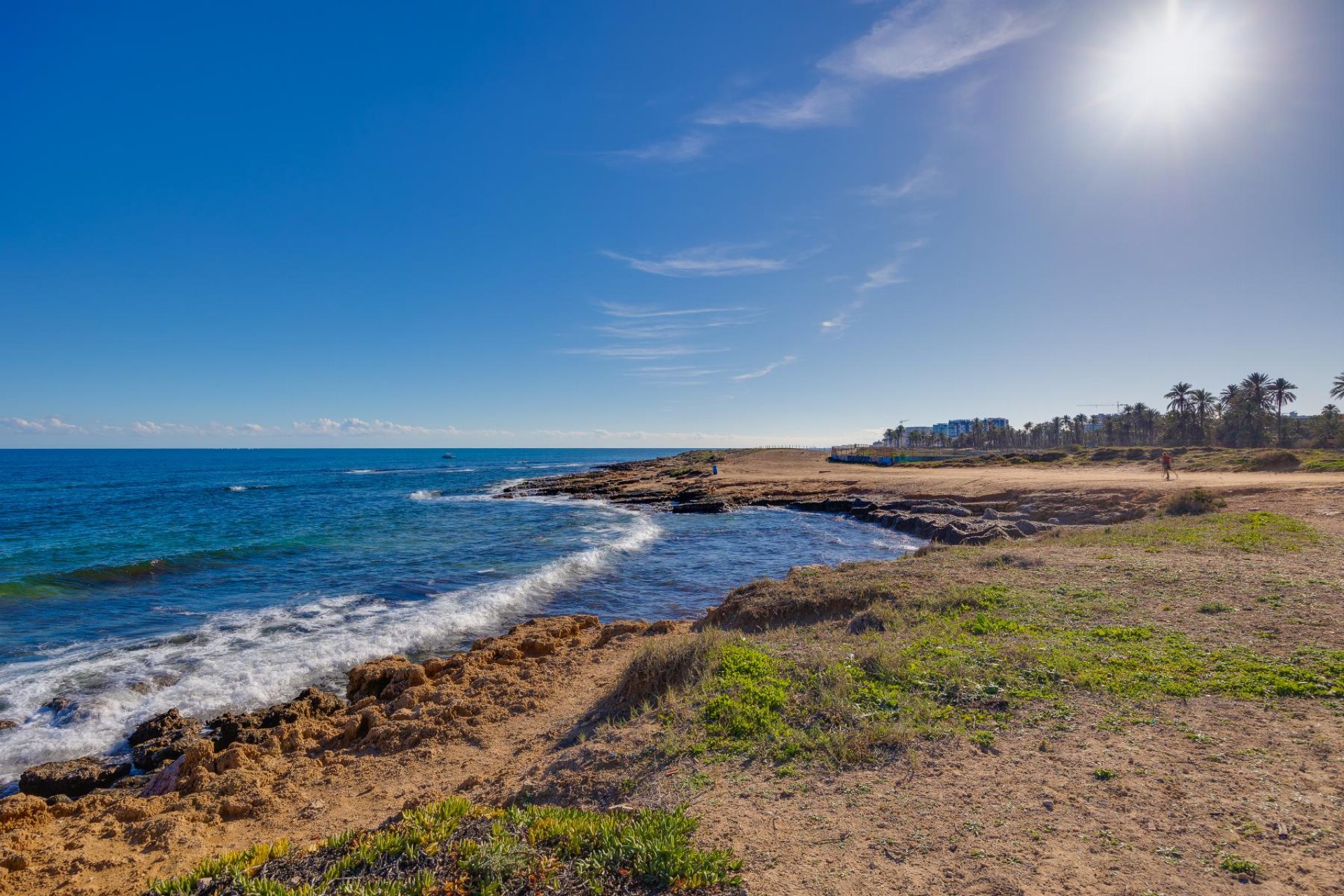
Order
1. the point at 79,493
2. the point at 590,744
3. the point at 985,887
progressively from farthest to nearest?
the point at 79,493, the point at 590,744, the point at 985,887

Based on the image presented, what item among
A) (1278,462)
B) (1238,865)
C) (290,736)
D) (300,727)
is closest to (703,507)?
(300,727)

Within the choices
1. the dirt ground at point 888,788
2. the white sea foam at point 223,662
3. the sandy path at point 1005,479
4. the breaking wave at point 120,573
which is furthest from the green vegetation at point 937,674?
the breaking wave at point 120,573

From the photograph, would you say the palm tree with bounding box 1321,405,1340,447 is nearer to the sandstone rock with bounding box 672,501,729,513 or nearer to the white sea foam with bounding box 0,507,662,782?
the sandstone rock with bounding box 672,501,729,513

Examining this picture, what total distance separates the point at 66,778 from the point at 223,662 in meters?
4.71

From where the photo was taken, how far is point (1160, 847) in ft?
13.4

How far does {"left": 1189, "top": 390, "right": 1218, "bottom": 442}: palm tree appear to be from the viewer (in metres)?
77.0

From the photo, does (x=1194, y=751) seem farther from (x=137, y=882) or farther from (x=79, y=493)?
(x=79, y=493)

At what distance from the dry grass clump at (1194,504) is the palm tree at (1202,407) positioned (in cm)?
7714

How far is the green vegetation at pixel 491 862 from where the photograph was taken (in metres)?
4.03

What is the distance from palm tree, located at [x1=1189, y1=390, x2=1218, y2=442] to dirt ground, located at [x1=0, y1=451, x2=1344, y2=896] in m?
90.7

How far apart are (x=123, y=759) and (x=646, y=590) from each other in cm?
1273

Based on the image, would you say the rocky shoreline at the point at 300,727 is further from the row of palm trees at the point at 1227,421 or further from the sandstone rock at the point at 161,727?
the row of palm trees at the point at 1227,421

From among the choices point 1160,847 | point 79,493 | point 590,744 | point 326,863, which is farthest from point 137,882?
point 79,493

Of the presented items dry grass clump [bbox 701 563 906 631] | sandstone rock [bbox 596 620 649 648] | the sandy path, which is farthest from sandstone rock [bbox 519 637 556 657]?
the sandy path
